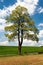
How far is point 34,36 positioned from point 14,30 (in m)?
4.91

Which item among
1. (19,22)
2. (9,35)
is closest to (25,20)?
(19,22)

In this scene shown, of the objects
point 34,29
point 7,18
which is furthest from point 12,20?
point 34,29

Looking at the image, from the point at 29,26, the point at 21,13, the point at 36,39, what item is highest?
the point at 21,13

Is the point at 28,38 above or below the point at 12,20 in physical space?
below

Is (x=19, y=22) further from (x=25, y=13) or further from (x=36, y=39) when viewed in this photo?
(x=36, y=39)

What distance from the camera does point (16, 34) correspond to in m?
48.8

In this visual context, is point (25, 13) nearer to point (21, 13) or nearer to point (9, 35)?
point (21, 13)

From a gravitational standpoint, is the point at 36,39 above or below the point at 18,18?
below

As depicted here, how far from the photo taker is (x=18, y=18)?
48.3 meters

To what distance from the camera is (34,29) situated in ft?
161

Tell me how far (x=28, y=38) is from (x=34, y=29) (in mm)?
2539

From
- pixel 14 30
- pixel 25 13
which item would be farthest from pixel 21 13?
pixel 14 30

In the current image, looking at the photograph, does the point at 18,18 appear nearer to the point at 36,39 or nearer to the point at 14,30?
the point at 14,30

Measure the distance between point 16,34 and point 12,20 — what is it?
339 cm
